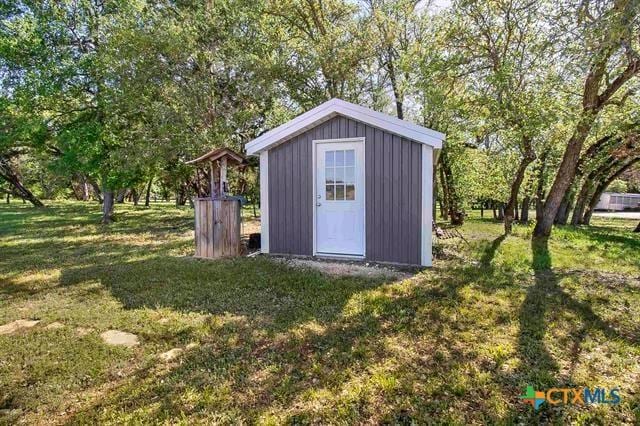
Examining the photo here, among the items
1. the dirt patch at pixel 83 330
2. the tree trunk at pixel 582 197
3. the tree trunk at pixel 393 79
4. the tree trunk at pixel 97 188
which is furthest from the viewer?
the tree trunk at pixel 97 188

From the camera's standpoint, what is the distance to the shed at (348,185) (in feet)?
17.5

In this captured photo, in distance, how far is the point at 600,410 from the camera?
201 centimetres

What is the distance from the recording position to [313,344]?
110 inches

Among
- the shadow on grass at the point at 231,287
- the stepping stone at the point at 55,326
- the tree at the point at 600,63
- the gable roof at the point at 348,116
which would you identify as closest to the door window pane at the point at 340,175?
the gable roof at the point at 348,116

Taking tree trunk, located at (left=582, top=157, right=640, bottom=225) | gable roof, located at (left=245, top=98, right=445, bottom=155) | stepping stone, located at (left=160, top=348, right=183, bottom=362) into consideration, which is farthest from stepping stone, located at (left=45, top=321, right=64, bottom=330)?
tree trunk, located at (left=582, top=157, right=640, bottom=225)

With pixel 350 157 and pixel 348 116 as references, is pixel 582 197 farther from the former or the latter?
pixel 348 116

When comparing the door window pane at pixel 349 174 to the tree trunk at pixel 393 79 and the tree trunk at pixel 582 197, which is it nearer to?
the tree trunk at pixel 393 79

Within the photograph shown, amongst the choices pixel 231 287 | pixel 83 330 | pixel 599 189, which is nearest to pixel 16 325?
pixel 83 330

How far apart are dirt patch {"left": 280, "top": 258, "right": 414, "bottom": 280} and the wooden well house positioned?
104 centimetres

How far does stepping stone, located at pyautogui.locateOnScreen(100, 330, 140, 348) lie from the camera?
287 centimetres

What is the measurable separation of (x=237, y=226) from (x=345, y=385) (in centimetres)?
442

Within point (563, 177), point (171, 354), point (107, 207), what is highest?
point (563, 177)

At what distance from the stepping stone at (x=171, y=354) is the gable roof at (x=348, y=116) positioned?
4.05 m

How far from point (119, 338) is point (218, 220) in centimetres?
328
